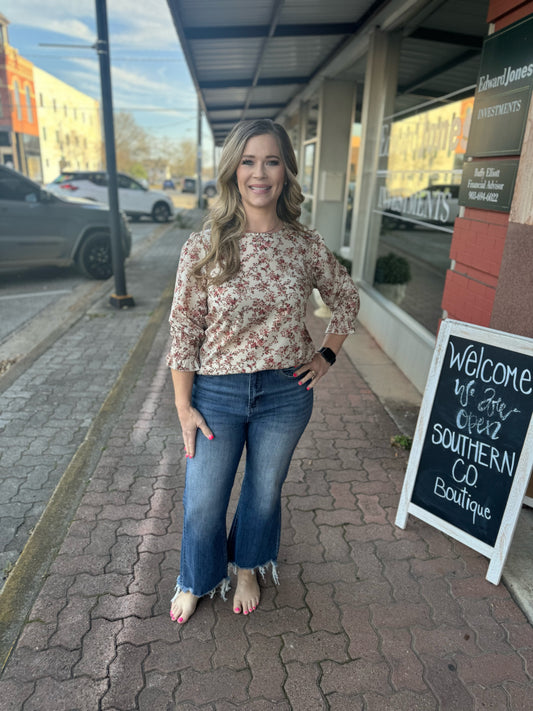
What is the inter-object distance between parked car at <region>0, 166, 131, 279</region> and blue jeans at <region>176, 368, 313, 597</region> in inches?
293

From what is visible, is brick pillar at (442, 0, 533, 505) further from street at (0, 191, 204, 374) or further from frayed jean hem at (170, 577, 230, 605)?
street at (0, 191, 204, 374)

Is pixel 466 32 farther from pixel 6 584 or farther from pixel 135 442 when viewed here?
pixel 6 584

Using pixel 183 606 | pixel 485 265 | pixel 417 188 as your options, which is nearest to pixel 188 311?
pixel 183 606

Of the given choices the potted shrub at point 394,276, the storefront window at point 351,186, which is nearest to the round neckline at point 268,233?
the potted shrub at point 394,276

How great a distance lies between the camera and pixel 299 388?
6.86ft

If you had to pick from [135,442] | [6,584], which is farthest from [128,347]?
[6,584]

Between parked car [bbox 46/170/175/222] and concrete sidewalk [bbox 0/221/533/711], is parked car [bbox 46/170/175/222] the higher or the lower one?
the higher one

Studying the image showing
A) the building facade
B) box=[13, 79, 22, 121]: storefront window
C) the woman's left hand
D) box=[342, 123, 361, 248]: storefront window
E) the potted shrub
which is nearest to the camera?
the woman's left hand

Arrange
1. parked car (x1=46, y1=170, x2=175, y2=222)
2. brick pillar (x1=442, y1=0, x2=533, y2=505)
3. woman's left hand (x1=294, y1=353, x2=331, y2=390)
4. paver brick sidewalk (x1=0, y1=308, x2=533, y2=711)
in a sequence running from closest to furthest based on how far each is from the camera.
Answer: paver brick sidewalk (x1=0, y1=308, x2=533, y2=711), woman's left hand (x1=294, y1=353, x2=331, y2=390), brick pillar (x1=442, y1=0, x2=533, y2=505), parked car (x1=46, y1=170, x2=175, y2=222)

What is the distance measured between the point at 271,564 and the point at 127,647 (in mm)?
747

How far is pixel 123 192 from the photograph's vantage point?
17906 mm

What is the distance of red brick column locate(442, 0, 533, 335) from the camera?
10.0 feet

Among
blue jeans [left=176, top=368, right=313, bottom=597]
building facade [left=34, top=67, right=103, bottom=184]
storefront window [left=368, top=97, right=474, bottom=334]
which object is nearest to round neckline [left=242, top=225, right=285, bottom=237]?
blue jeans [left=176, top=368, right=313, bottom=597]

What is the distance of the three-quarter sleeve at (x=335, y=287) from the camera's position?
81.2 inches
